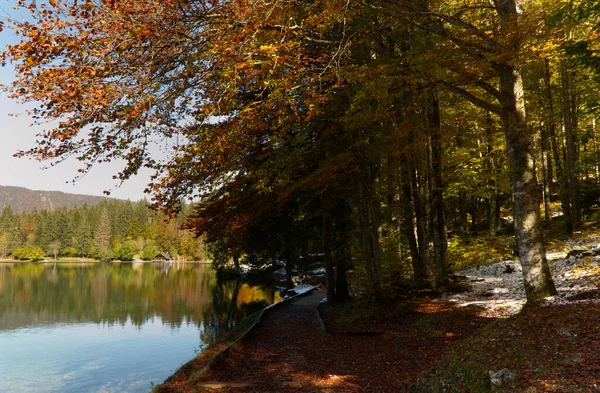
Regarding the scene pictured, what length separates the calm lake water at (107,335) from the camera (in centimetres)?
1348

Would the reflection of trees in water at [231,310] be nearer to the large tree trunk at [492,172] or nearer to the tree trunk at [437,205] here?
the tree trunk at [437,205]

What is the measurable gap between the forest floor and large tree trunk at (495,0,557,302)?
0.48 meters

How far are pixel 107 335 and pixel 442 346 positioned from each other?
725 inches

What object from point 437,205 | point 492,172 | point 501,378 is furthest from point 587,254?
point 501,378

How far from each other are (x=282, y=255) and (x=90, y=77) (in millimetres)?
17274

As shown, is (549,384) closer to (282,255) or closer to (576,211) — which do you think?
(576,211)

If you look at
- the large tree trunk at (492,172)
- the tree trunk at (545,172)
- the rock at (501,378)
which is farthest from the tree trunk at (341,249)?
the tree trunk at (545,172)

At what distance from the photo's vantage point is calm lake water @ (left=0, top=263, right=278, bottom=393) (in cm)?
1348

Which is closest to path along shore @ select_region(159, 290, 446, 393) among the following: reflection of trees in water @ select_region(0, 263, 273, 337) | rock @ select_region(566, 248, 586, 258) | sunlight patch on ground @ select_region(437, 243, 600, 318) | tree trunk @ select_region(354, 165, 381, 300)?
tree trunk @ select_region(354, 165, 381, 300)

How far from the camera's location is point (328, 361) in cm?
882

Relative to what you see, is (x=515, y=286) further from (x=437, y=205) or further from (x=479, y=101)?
(x=479, y=101)

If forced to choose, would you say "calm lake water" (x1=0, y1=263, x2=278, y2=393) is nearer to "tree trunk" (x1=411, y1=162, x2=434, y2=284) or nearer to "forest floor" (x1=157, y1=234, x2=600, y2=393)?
"forest floor" (x1=157, y1=234, x2=600, y2=393)

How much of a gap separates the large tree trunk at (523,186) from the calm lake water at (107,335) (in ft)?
34.7

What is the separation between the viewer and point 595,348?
193 inches
